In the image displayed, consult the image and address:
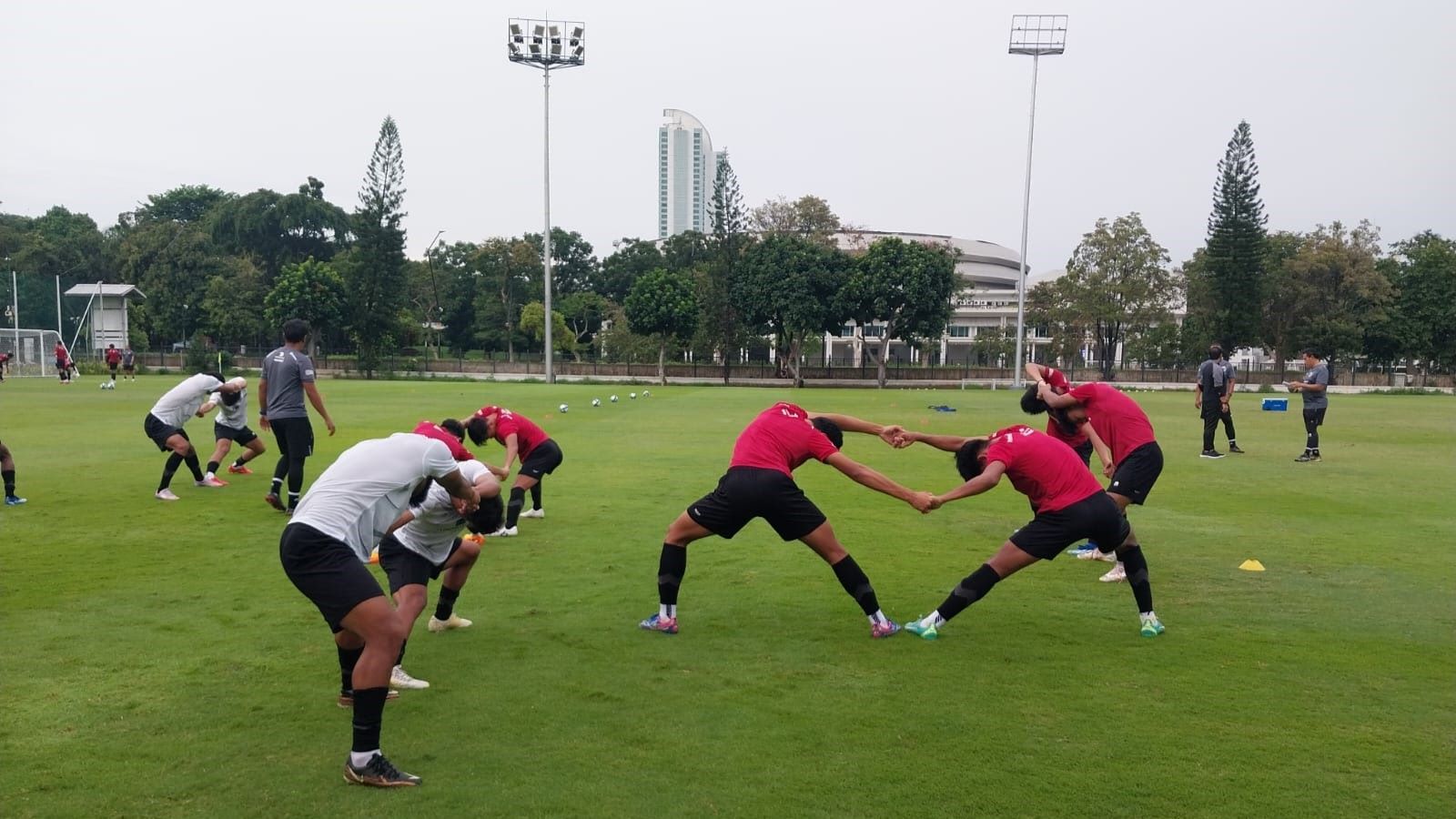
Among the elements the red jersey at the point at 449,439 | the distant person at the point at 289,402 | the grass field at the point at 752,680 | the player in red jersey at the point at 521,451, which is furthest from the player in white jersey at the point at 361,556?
the distant person at the point at 289,402

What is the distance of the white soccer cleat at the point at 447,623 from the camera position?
281 inches

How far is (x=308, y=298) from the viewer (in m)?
64.1

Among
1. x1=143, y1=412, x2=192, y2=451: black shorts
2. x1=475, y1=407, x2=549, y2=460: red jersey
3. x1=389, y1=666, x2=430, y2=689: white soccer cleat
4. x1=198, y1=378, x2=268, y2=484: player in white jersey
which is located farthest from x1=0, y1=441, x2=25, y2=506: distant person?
x1=389, y1=666, x2=430, y2=689: white soccer cleat

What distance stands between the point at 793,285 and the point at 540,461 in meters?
48.6

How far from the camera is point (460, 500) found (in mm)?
5375

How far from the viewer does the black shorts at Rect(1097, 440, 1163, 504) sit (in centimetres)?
859

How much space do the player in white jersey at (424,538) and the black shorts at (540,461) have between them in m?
4.73

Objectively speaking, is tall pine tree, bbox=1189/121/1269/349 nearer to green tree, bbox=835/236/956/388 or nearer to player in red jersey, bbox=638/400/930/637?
green tree, bbox=835/236/956/388

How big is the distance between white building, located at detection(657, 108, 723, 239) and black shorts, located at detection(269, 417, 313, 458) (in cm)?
13248

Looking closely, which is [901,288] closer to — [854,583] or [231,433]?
[231,433]

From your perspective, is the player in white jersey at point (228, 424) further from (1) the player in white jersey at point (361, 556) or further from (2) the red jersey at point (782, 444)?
(1) the player in white jersey at point (361, 556)

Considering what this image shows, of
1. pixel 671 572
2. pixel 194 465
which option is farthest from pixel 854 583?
pixel 194 465

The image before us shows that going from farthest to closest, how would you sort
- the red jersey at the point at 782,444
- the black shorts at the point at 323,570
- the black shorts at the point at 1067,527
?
the red jersey at the point at 782,444 → the black shorts at the point at 1067,527 → the black shorts at the point at 323,570

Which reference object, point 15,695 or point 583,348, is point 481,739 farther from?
point 583,348
